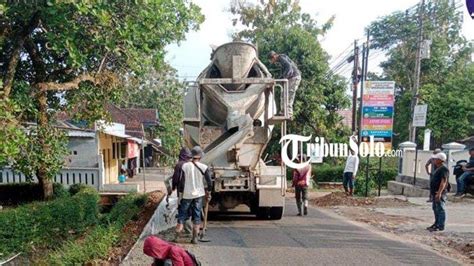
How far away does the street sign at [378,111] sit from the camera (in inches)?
716

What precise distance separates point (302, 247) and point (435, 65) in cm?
3318

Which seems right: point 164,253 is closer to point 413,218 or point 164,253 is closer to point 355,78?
point 413,218

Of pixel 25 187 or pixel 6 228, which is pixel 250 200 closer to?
pixel 6 228

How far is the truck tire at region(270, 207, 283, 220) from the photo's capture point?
11260 mm

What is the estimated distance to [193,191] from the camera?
8.30m

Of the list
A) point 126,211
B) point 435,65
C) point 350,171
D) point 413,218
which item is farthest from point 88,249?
point 435,65

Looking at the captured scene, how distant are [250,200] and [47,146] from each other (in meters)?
5.72

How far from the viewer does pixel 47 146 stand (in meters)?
13.2

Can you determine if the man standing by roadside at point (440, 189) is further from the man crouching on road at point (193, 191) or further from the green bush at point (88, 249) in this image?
the green bush at point (88, 249)

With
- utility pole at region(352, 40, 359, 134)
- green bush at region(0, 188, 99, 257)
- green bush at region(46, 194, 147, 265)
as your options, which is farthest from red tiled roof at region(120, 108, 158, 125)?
green bush at region(46, 194, 147, 265)

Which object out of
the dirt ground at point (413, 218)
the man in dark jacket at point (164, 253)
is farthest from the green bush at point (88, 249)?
the dirt ground at point (413, 218)

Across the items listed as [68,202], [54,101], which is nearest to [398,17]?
[54,101]

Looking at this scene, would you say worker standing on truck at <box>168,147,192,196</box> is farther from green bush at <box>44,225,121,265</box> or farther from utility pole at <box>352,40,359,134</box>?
utility pole at <box>352,40,359,134</box>

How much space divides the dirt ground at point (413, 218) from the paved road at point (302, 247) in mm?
655
